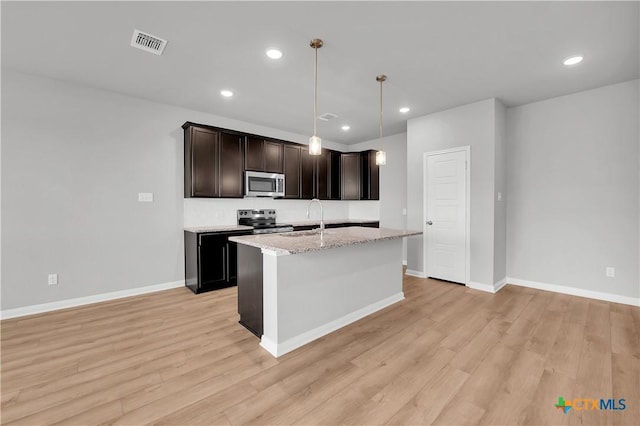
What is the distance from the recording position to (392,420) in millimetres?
1634

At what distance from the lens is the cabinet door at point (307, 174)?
559 centimetres

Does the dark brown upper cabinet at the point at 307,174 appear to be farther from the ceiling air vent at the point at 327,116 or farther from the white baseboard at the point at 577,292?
the white baseboard at the point at 577,292

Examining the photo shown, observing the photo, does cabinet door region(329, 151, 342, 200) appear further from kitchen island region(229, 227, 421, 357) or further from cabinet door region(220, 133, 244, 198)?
kitchen island region(229, 227, 421, 357)

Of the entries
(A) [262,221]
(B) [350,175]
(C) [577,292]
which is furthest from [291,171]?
(C) [577,292]

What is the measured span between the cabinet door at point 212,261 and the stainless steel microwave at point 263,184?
99 centimetres

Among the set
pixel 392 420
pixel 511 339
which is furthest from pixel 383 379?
pixel 511 339

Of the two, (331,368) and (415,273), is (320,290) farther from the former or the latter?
(415,273)

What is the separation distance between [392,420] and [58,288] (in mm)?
4020

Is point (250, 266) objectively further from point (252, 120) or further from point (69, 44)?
point (252, 120)

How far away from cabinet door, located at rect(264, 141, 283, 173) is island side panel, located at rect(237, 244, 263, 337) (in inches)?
94.6

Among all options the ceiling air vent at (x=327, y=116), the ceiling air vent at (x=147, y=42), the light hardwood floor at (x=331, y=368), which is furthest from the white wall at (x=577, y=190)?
the ceiling air vent at (x=147, y=42)

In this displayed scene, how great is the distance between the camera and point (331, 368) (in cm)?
216

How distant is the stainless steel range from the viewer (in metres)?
4.63

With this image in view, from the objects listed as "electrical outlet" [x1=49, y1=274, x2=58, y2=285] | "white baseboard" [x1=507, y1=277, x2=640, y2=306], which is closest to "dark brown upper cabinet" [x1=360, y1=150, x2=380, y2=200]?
"white baseboard" [x1=507, y1=277, x2=640, y2=306]
